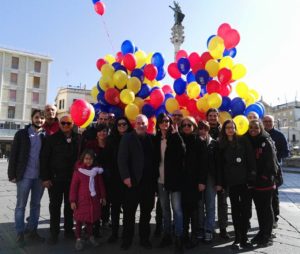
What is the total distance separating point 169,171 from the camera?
4348 millimetres

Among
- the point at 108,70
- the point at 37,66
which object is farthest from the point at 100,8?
the point at 37,66

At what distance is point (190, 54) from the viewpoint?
6.79m

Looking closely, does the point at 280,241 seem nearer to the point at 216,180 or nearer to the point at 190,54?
the point at 216,180

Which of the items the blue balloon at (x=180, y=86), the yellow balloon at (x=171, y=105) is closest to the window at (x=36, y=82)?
the blue balloon at (x=180, y=86)

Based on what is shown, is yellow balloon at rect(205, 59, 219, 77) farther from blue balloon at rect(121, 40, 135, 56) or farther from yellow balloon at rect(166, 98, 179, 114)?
blue balloon at rect(121, 40, 135, 56)

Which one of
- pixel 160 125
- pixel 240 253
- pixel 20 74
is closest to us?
pixel 240 253

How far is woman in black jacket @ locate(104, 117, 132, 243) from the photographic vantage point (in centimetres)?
468

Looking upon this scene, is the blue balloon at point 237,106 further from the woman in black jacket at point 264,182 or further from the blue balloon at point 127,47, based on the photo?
the blue balloon at point 127,47

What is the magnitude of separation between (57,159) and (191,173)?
75.6 inches

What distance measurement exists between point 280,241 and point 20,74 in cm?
4926

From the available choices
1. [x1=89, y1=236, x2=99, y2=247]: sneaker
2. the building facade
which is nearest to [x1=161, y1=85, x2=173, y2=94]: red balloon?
[x1=89, y1=236, x2=99, y2=247]: sneaker

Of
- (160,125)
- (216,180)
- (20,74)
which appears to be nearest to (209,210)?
(216,180)

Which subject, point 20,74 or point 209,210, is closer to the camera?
point 209,210

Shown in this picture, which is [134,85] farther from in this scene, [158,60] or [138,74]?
[158,60]
